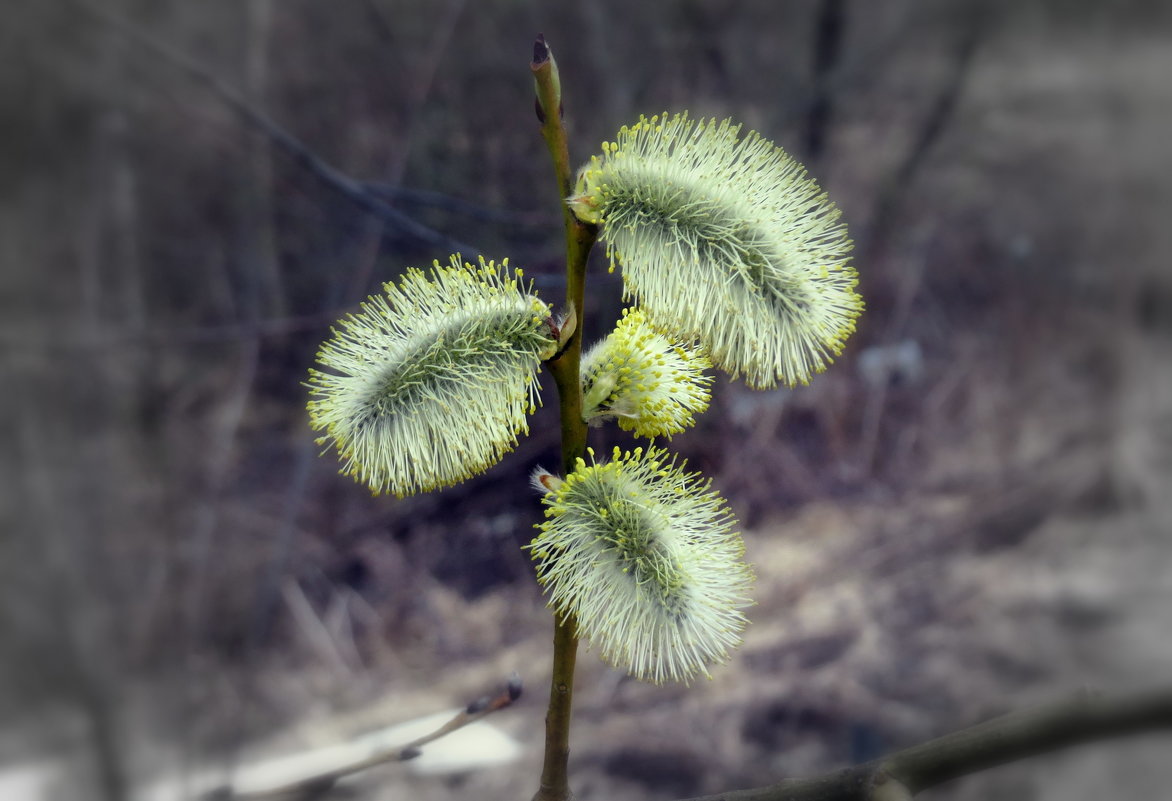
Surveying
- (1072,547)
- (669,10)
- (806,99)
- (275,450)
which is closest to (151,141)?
(275,450)

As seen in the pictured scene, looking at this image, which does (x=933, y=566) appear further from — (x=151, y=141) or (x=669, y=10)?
(x=151, y=141)

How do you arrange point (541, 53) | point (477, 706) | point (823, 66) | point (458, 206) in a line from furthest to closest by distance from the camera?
point (823, 66) → point (458, 206) → point (477, 706) → point (541, 53)

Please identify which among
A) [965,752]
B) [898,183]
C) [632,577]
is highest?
[898,183]

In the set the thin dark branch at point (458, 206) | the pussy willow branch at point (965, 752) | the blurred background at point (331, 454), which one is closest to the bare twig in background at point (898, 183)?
the blurred background at point (331, 454)

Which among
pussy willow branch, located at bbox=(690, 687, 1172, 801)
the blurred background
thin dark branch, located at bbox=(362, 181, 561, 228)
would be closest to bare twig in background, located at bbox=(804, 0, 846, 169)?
the blurred background

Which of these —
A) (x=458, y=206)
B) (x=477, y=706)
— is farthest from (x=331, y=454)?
(x=477, y=706)

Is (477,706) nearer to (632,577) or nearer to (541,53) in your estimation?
(632,577)

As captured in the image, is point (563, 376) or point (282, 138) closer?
point (563, 376)
